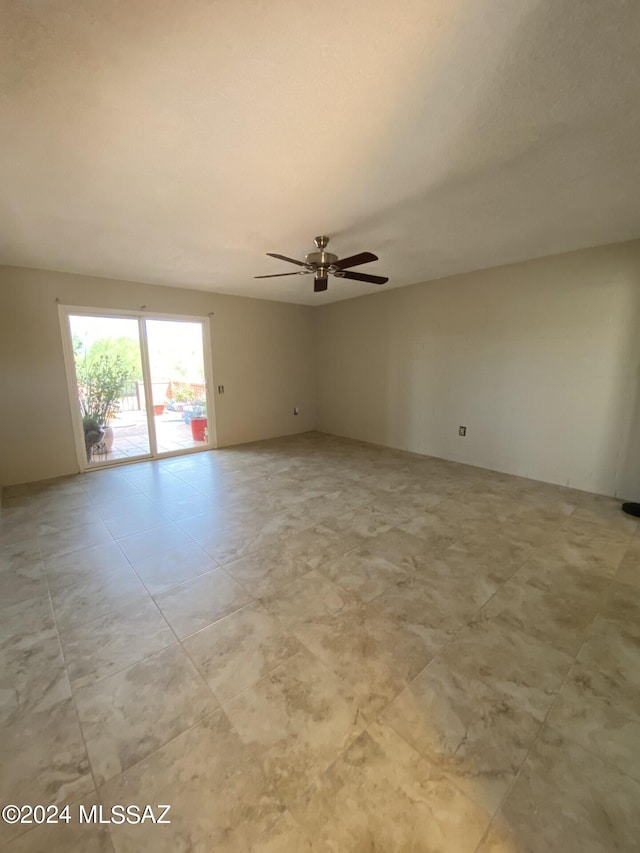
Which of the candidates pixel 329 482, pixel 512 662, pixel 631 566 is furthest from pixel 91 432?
pixel 631 566

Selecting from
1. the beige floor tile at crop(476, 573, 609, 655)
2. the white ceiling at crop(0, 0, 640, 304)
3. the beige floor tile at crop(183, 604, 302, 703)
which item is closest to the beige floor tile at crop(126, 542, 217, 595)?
the beige floor tile at crop(183, 604, 302, 703)

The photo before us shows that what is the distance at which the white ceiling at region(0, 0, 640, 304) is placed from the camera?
113 centimetres

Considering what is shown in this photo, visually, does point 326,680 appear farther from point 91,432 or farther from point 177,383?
point 177,383

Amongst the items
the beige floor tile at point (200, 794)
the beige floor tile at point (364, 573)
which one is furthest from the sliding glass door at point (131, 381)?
the beige floor tile at point (200, 794)

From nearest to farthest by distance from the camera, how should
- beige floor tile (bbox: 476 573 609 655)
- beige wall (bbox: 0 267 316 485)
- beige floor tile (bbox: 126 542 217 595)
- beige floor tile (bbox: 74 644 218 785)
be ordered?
beige floor tile (bbox: 74 644 218 785)
beige floor tile (bbox: 476 573 609 655)
beige floor tile (bbox: 126 542 217 595)
beige wall (bbox: 0 267 316 485)

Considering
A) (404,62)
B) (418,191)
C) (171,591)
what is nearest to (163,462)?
(171,591)

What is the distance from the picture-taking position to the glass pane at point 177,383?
4.80 metres

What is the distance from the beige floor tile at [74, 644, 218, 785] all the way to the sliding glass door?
3624 mm

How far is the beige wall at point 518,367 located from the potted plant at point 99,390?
3550 millimetres

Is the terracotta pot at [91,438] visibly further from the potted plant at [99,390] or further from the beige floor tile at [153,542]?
the beige floor tile at [153,542]

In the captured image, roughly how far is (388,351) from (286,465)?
2.36m

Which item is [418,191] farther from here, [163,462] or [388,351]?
[163,462]

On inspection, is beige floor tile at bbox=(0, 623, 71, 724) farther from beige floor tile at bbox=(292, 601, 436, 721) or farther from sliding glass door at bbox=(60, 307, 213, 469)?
sliding glass door at bbox=(60, 307, 213, 469)

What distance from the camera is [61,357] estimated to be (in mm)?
4074
